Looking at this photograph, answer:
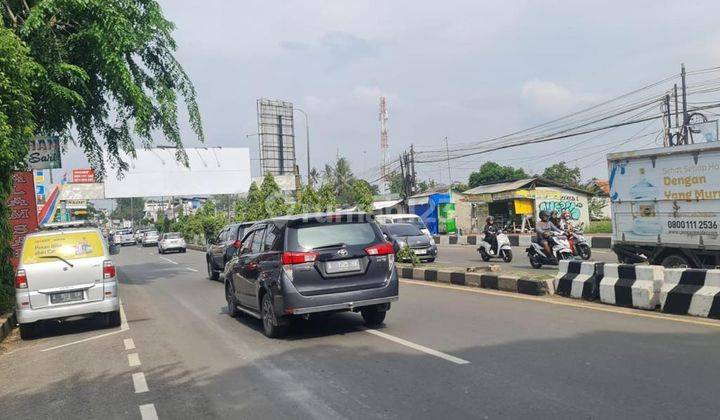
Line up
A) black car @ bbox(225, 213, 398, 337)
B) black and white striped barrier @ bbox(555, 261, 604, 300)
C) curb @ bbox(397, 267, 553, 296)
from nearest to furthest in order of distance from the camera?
1. black car @ bbox(225, 213, 398, 337)
2. black and white striped barrier @ bbox(555, 261, 604, 300)
3. curb @ bbox(397, 267, 553, 296)

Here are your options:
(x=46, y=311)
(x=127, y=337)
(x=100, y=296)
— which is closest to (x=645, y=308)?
(x=127, y=337)

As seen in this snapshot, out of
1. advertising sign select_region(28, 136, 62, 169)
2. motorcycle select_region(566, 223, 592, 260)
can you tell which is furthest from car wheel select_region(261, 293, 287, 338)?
advertising sign select_region(28, 136, 62, 169)

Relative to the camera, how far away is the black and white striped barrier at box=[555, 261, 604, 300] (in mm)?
10133

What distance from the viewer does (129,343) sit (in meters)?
8.98

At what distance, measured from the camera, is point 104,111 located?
18297mm

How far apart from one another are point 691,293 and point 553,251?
7.27 m

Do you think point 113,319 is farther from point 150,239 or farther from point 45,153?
point 150,239

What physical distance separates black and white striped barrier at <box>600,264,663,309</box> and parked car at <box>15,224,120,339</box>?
8.31m

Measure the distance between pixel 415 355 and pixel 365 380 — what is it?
110 centimetres

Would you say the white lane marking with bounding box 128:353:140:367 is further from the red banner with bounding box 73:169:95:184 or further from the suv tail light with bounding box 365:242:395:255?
the red banner with bounding box 73:169:95:184

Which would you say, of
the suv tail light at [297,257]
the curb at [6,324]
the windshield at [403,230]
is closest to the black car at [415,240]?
the windshield at [403,230]

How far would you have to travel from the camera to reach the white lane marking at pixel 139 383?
613cm

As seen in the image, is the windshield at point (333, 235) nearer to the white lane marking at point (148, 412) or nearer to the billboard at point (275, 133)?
the white lane marking at point (148, 412)

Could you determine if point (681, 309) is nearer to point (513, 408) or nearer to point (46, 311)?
point (513, 408)
